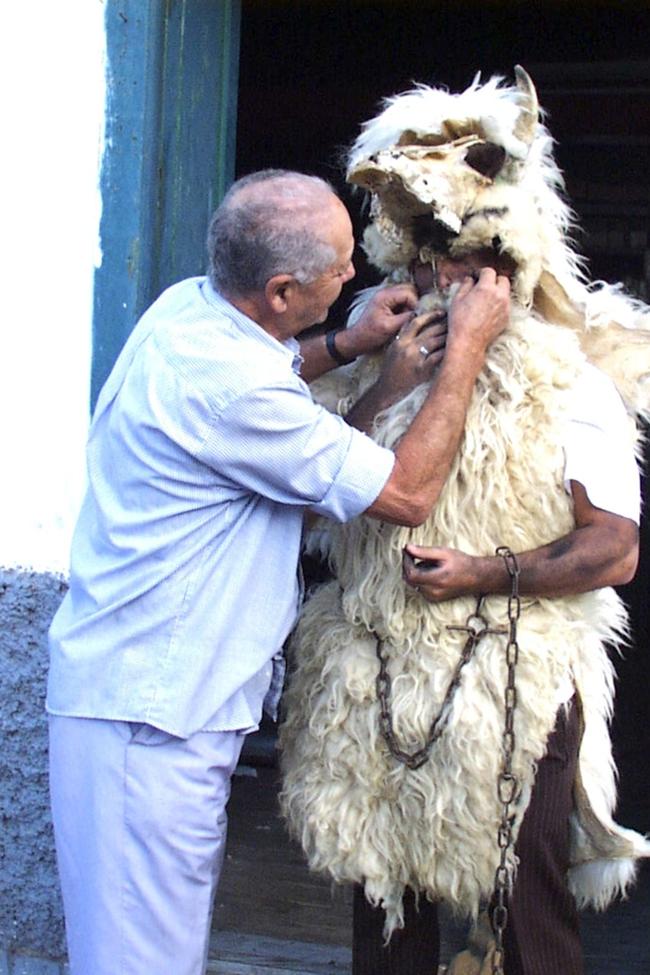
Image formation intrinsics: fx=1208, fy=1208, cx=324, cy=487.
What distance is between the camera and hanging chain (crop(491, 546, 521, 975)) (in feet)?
8.20

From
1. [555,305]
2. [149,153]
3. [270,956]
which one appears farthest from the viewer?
[270,956]

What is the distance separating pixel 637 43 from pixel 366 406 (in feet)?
13.7

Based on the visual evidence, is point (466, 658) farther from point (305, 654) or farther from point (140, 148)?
point (140, 148)

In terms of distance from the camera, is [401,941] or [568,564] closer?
[568,564]

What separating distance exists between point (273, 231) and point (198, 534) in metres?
0.62

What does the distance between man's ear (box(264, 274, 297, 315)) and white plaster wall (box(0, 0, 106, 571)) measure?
0.95 m

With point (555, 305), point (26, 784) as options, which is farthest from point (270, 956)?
point (555, 305)

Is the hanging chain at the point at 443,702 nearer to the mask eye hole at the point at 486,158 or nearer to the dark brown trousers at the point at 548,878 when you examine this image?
the dark brown trousers at the point at 548,878

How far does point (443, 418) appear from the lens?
2451mm

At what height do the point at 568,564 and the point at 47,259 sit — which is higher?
the point at 47,259

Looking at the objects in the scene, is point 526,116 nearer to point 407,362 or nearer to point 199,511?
point 407,362

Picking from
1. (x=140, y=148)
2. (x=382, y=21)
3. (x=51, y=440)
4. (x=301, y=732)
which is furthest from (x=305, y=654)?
(x=382, y=21)

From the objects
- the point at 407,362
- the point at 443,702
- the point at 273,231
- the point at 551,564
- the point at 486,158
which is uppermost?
the point at 486,158

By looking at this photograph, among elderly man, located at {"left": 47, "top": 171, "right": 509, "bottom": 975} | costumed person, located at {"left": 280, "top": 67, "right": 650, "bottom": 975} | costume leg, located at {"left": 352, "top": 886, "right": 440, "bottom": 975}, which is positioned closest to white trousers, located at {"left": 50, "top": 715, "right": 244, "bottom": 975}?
elderly man, located at {"left": 47, "top": 171, "right": 509, "bottom": 975}
